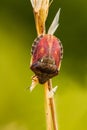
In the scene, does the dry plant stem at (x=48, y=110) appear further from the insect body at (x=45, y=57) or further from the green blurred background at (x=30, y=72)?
the green blurred background at (x=30, y=72)

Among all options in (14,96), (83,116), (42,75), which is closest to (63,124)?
(83,116)

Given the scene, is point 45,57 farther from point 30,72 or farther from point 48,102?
point 30,72

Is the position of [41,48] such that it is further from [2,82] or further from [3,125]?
[2,82]

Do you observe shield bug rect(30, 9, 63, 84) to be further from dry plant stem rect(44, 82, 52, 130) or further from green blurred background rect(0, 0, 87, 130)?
green blurred background rect(0, 0, 87, 130)

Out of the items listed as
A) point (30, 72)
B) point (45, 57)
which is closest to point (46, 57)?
point (45, 57)

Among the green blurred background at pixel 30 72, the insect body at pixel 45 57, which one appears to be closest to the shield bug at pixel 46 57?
the insect body at pixel 45 57
